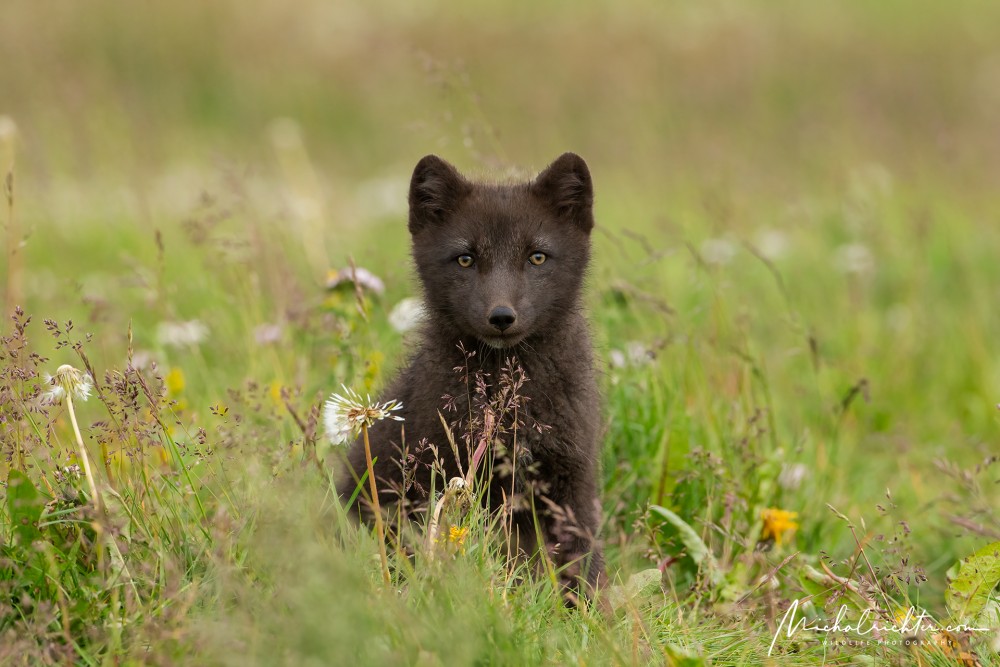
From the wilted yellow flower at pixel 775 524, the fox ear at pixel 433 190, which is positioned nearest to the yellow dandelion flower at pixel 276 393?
the fox ear at pixel 433 190

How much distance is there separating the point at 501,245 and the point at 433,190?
1.25ft

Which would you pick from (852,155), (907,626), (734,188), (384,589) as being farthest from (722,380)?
(852,155)

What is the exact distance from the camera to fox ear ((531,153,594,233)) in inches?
157

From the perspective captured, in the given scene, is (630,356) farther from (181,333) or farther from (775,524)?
(181,333)

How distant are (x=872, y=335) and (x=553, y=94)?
666cm

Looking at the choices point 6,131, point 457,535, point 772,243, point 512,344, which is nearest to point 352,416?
point 457,535

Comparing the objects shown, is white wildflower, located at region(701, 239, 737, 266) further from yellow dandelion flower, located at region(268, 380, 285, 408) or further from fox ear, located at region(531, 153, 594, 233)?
yellow dandelion flower, located at region(268, 380, 285, 408)

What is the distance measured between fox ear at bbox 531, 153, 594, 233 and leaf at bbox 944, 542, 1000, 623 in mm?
1766

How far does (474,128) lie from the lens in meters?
5.24

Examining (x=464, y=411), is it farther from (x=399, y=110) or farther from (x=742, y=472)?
(x=399, y=110)

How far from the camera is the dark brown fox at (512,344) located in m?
3.69

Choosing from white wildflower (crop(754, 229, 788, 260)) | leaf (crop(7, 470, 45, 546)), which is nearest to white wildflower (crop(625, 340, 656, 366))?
leaf (crop(7, 470, 45, 546))

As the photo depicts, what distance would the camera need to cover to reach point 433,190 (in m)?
4.04

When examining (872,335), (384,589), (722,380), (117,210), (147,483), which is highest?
(117,210)
